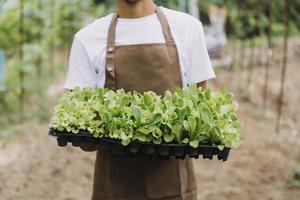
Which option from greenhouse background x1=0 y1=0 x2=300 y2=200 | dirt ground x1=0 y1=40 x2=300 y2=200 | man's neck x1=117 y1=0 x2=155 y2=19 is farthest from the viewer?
greenhouse background x1=0 y1=0 x2=300 y2=200

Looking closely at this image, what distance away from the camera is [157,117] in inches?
98.2

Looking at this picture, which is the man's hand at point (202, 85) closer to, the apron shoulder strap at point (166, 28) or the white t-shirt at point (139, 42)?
the white t-shirt at point (139, 42)

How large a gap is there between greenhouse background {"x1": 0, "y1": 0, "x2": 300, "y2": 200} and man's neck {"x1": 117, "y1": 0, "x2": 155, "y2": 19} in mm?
2678

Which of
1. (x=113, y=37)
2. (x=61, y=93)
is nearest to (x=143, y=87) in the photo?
(x=113, y=37)

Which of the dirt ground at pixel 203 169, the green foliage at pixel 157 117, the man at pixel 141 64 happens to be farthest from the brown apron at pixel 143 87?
the dirt ground at pixel 203 169

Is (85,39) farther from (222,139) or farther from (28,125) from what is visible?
(28,125)

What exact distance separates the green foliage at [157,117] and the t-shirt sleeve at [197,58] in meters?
0.19

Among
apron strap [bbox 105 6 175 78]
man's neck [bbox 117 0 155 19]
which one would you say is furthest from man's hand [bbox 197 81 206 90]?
man's neck [bbox 117 0 155 19]

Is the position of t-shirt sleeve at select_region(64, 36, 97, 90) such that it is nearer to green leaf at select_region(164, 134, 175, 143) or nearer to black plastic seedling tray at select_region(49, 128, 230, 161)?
black plastic seedling tray at select_region(49, 128, 230, 161)

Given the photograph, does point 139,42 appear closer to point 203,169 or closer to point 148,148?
point 148,148

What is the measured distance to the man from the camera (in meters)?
2.79

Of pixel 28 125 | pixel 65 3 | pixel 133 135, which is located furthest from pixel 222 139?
pixel 65 3

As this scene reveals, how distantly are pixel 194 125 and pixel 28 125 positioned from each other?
4559 mm

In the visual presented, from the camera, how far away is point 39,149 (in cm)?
616
